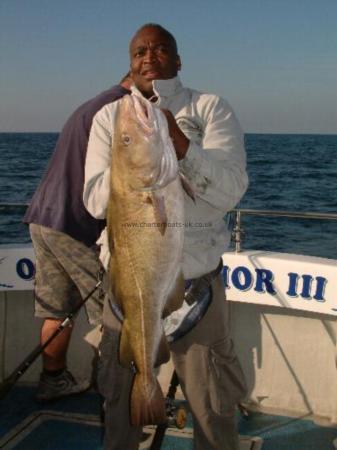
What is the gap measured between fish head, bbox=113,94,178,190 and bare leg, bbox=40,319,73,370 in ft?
7.85

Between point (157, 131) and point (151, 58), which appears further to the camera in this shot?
point (151, 58)

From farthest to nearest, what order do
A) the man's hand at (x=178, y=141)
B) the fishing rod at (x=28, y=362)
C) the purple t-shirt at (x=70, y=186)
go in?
the purple t-shirt at (x=70, y=186)
the fishing rod at (x=28, y=362)
the man's hand at (x=178, y=141)


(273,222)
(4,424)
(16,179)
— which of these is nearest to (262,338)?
(4,424)

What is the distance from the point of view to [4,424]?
4.50m

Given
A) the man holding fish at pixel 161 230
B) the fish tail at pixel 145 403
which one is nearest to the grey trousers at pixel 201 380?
the man holding fish at pixel 161 230

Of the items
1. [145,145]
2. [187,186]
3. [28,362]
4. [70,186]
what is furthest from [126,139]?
[28,362]

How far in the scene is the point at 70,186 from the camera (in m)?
4.00

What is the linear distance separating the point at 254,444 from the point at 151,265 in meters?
2.40

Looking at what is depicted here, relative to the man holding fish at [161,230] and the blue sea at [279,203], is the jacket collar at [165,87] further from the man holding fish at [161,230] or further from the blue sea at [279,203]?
the blue sea at [279,203]

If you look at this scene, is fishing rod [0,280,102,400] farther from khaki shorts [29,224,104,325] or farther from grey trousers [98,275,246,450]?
grey trousers [98,275,246,450]

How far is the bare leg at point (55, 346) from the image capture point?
4426 millimetres

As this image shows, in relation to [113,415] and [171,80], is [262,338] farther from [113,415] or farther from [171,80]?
[171,80]

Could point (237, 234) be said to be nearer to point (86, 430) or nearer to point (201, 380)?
point (201, 380)

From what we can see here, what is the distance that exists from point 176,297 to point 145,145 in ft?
2.66
